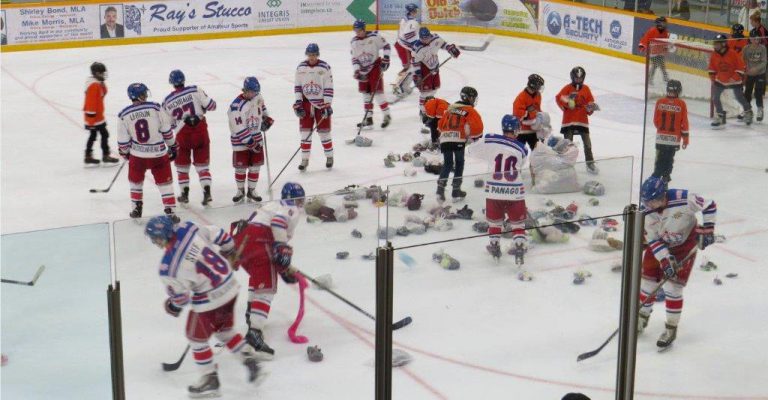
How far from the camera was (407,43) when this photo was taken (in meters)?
12.3

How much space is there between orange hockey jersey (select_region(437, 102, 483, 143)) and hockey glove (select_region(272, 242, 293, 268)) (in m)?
4.63

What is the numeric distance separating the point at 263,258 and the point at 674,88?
2.79m

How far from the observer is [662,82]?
233 inches

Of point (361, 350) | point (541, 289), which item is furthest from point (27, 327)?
point (541, 289)

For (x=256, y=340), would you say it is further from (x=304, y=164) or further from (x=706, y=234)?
(x=304, y=164)

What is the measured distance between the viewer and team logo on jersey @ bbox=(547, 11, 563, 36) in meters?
16.6

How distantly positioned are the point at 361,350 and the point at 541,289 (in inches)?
35.2

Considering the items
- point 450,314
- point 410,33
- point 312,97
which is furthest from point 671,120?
point 410,33

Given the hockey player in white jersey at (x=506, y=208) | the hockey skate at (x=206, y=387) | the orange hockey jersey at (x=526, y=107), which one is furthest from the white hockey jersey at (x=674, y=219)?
the orange hockey jersey at (x=526, y=107)

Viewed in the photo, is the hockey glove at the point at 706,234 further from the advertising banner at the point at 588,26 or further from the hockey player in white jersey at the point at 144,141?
the advertising banner at the point at 588,26

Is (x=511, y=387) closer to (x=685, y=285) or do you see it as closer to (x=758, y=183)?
(x=685, y=285)

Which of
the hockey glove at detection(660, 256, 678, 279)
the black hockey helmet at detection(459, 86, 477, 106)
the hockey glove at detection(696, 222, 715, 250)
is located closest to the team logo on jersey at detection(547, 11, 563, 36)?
the black hockey helmet at detection(459, 86, 477, 106)

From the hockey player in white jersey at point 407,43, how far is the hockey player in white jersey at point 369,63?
1.91ft

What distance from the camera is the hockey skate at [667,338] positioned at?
520cm
